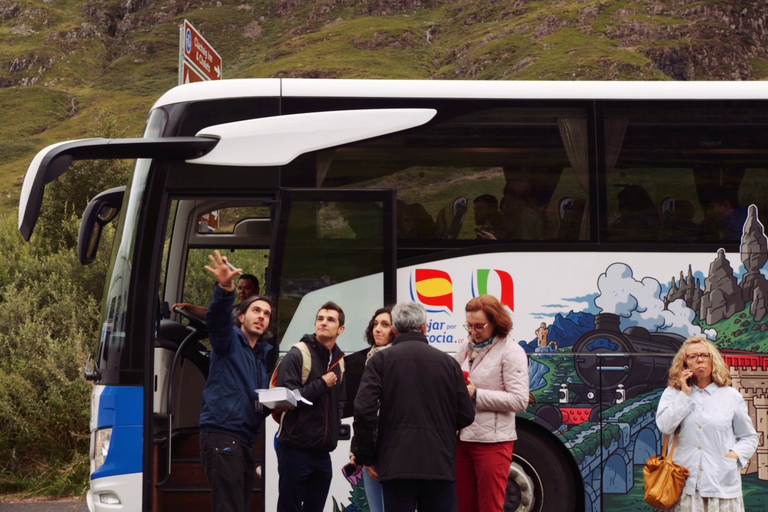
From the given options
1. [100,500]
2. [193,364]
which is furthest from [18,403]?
[100,500]

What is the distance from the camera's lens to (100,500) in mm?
6715

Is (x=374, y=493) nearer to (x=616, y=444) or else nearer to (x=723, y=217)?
(x=616, y=444)

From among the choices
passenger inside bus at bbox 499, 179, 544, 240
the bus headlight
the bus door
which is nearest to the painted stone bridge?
passenger inside bus at bbox 499, 179, 544, 240

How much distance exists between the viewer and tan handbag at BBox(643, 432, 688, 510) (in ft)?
18.3

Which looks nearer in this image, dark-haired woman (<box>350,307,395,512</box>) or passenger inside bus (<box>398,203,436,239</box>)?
dark-haired woman (<box>350,307,395,512</box>)

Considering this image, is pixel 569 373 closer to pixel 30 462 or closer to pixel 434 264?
pixel 434 264

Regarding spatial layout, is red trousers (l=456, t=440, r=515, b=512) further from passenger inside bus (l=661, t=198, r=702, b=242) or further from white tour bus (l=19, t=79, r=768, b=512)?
passenger inside bus (l=661, t=198, r=702, b=242)

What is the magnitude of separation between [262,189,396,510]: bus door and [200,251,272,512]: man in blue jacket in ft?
2.15

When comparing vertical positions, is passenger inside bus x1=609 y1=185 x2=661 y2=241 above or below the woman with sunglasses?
above

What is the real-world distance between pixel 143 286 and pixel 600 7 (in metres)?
118

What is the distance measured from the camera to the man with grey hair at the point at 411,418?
16.8 feet

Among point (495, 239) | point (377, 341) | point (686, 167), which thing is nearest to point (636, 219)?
point (686, 167)

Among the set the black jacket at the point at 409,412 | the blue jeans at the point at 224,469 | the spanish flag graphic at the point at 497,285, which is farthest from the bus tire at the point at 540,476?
the blue jeans at the point at 224,469

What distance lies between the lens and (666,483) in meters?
5.59
